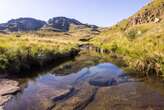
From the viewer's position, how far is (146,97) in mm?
20297

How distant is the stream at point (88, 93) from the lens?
59.0 feet

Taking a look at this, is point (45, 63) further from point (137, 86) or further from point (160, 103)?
point (160, 103)

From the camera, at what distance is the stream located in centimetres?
1798

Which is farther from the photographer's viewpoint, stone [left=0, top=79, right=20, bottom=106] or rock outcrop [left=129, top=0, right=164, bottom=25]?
rock outcrop [left=129, top=0, right=164, bottom=25]

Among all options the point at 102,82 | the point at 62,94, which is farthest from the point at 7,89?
the point at 102,82

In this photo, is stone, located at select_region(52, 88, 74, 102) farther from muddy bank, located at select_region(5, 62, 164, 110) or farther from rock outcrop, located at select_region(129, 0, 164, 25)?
rock outcrop, located at select_region(129, 0, 164, 25)

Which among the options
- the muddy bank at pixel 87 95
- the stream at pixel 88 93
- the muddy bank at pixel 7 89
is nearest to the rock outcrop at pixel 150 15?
the stream at pixel 88 93

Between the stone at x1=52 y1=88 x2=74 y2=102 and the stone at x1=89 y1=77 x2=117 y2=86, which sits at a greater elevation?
the stone at x1=89 y1=77 x2=117 y2=86

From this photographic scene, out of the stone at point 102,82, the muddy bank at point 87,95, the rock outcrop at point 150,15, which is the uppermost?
the rock outcrop at point 150,15

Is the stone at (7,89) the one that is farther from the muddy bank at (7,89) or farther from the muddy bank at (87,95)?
the muddy bank at (87,95)

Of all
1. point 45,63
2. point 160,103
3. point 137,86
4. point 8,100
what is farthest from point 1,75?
point 160,103

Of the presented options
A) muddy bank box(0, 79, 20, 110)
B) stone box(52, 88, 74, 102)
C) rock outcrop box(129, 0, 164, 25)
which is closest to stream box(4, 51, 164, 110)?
stone box(52, 88, 74, 102)

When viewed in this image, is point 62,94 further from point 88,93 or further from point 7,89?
point 7,89

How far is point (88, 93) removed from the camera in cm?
2156
